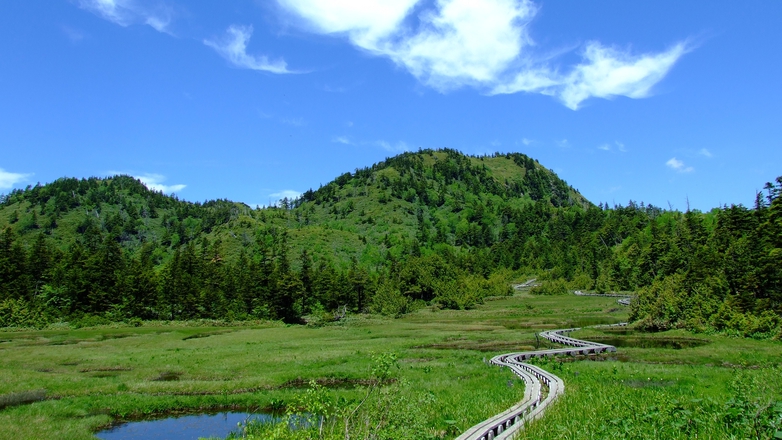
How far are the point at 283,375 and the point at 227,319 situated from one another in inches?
2847

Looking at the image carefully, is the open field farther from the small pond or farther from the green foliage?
the green foliage

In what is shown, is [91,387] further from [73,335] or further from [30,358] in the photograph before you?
[73,335]

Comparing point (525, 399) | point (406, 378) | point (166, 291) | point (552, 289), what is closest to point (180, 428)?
point (406, 378)

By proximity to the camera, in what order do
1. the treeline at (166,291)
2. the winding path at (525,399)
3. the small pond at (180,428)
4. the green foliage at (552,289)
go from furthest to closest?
the green foliage at (552,289)
the treeline at (166,291)
the small pond at (180,428)
the winding path at (525,399)

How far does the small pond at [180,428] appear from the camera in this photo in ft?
68.9

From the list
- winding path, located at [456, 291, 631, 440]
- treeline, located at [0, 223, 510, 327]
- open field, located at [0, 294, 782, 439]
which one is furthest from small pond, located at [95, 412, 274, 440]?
treeline, located at [0, 223, 510, 327]

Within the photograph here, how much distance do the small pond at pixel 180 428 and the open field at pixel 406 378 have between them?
113cm

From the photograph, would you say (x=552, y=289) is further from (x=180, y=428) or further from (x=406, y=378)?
(x=406, y=378)

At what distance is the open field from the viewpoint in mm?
17312

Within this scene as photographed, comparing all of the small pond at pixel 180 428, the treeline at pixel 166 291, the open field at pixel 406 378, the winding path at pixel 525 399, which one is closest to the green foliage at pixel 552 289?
the treeline at pixel 166 291

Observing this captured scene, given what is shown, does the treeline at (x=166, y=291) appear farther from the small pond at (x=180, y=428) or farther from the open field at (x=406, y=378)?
the small pond at (x=180, y=428)

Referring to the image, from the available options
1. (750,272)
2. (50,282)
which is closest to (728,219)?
(750,272)

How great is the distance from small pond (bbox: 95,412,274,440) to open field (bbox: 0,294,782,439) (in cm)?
113

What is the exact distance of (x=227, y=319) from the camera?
10019 centimetres
